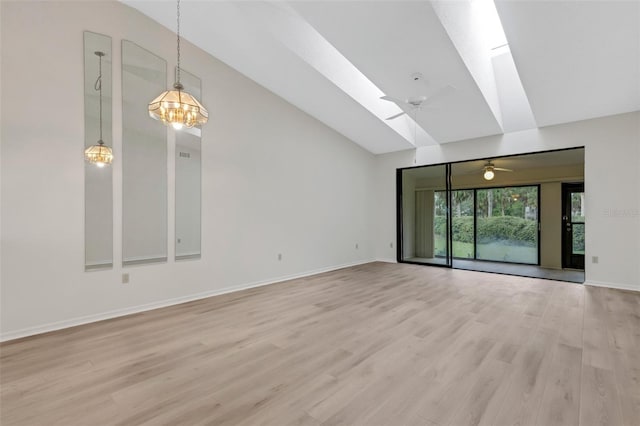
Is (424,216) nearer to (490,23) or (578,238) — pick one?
(578,238)

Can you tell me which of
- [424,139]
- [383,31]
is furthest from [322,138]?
[383,31]

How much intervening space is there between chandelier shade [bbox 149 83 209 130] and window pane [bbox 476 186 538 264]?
860cm

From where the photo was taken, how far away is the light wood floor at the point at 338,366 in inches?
71.1

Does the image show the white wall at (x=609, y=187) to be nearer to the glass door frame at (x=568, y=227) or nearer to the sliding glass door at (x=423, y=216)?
the sliding glass door at (x=423, y=216)

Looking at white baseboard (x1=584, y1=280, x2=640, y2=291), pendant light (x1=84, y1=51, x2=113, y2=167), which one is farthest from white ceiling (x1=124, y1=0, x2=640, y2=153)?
white baseboard (x1=584, y1=280, x2=640, y2=291)

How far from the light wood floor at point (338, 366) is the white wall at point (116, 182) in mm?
421

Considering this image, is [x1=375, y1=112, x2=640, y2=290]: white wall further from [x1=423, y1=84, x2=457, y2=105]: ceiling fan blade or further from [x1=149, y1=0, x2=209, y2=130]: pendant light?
[x1=149, y1=0, x2=209, y2=130]: pendant light

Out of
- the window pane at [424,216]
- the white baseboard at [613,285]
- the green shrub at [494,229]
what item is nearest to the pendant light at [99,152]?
the window pane at [424,216]

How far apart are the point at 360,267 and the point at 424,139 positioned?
11.0ft

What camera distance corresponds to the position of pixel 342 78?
191 inches

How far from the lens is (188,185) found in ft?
13.8

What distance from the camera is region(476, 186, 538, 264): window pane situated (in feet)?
26.6

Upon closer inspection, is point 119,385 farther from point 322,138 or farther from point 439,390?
point 322,138

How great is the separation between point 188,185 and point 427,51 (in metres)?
3.69
